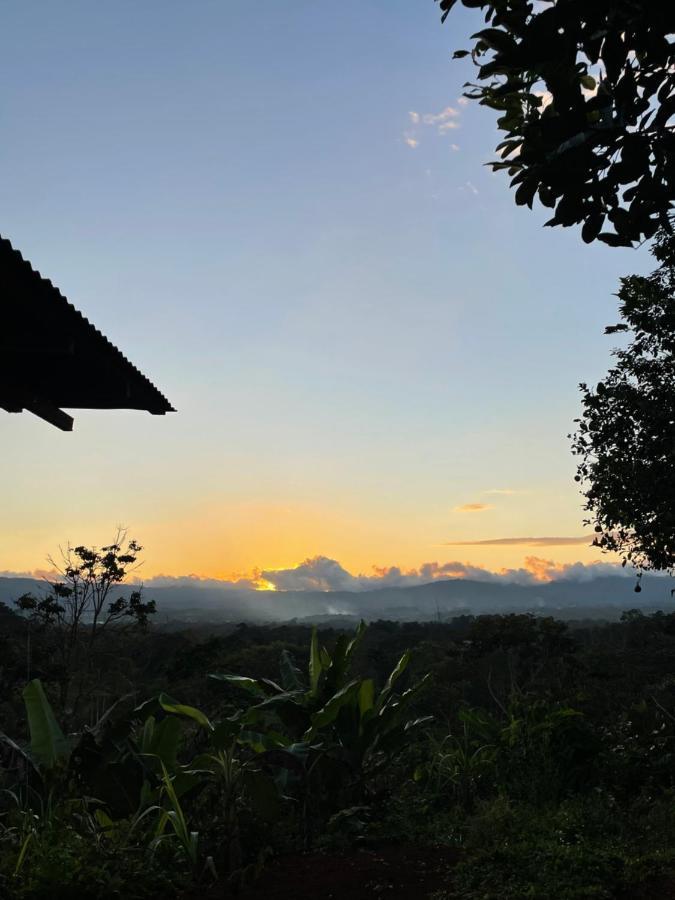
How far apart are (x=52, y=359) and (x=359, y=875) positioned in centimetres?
398

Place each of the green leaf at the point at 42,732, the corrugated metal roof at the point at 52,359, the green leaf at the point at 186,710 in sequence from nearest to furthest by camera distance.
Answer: the corrugated metal roof at the point at 52,359
the green leaf at the point at 186,710
the green leaf at the point at 42,732

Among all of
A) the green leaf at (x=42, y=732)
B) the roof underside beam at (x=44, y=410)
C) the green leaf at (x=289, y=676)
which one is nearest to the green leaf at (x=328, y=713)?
the green leaf at (x=289, y=676)

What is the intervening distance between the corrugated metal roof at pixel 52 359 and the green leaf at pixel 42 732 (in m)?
2.35

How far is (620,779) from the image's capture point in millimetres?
6715

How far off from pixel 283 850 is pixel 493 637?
92.3 ft

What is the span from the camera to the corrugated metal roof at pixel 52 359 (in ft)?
11.3

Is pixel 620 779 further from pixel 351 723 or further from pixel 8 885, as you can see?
pixel 8 885

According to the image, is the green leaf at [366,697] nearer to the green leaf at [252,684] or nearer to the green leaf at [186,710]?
the green leaf at [252,684]

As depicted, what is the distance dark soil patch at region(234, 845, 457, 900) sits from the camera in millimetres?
3973

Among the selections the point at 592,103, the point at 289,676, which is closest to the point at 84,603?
the point at 289,676

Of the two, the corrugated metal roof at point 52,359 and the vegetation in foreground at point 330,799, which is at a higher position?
the corrugated metal roof at point 52,359

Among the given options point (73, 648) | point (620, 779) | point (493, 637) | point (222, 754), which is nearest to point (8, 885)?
point (222, 754)

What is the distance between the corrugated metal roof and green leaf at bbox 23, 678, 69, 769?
235 cm

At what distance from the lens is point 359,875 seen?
4.24 meters
